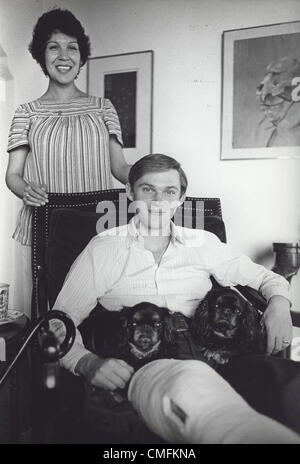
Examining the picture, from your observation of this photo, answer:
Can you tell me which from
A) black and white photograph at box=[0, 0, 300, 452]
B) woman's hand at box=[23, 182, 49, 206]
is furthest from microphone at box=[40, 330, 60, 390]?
woman's hand at box=[23, 182, 49, 206]

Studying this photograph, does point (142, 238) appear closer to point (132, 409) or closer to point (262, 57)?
point (132, 409)

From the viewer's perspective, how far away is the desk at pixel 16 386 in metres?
1.04

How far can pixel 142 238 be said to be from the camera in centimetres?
107

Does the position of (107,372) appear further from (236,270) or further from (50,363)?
(236,270)

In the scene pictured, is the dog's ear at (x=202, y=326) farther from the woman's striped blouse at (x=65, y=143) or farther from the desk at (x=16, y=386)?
the woman's striped blouse at (x=65, y=143)

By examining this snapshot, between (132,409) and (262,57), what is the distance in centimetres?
105

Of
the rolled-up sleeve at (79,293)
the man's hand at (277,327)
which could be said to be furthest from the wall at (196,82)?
the rolled-up sleeve at (79,293)

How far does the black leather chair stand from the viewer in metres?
1.23

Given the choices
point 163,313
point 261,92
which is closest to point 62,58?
point 261,92

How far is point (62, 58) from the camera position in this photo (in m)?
1.24

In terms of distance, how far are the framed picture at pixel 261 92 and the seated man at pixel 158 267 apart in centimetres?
40

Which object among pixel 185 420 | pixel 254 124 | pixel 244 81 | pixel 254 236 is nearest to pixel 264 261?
pixel 254 236

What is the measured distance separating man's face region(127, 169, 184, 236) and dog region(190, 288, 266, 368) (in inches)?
8.8

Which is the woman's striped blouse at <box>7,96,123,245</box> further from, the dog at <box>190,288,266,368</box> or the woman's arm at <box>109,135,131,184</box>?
the dog at <box>190,288,266,368</box>
